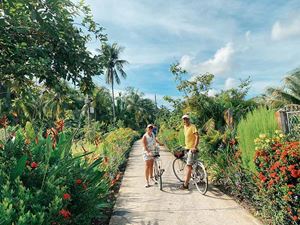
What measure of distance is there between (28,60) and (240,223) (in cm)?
427

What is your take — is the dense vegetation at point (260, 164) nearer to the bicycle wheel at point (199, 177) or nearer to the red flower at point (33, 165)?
the bicycle wheel at point (199, 177)

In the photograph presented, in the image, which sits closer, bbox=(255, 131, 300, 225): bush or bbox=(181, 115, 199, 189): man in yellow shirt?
bbox=(255, 131, 300, 225): bush

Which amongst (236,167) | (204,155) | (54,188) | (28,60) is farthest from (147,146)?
(28,60)

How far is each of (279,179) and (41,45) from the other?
11.5ft

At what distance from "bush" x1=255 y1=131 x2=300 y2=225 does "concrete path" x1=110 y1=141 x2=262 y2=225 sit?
712mm

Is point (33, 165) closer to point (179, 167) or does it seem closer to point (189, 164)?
point (189, 164)

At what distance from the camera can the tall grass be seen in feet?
19.9

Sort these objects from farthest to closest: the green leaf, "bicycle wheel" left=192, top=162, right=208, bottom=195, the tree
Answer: "bicycle wheel" left=192, top=162, right=208, bottom=195
the green leaf
the tree

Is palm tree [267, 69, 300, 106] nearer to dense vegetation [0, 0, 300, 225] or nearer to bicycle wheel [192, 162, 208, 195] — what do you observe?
bicycle wheel [192, 162, 208, 195]

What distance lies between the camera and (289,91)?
920 inches

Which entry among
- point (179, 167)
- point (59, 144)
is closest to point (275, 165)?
point (59, 144)

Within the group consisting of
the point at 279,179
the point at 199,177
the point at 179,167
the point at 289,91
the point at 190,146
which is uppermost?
the point at 289,91

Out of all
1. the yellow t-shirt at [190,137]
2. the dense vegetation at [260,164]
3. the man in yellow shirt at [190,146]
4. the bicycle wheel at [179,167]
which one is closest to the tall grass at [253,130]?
the dense vegetation at [260,164]

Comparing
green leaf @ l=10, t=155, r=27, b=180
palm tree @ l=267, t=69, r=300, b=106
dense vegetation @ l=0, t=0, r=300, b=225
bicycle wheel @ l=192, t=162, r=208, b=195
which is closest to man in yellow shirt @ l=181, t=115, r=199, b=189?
bicycle wheel @ l=192, t=162, r=208, b=195
